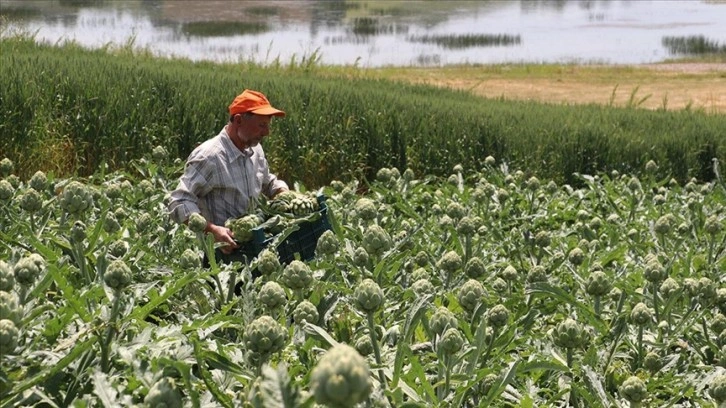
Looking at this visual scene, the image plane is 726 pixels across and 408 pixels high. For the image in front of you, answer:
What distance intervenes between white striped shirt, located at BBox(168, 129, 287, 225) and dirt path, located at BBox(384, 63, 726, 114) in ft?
67.9

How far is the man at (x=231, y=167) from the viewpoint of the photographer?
496 centimetres

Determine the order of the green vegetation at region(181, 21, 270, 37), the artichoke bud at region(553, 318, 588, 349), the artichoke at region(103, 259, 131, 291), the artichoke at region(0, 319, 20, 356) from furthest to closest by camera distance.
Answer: the green vegetation at region(181, 21, 270, 37) → the artichoke bud at region(553, 318, 588, 349) → the artichoke at region(103, 259, 131, 291) → the artichoke at region(0, 319, 20, 356)

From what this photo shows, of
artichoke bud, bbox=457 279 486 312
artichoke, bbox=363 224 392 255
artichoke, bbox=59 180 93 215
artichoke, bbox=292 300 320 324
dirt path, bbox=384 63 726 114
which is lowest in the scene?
dirt path, bbox=384 63 726 114

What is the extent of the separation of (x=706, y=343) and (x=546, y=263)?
4.24ft

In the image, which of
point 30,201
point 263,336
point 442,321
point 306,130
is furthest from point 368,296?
point 306,130

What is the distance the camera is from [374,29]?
45188 millimetres

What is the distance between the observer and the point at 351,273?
3.51 metres

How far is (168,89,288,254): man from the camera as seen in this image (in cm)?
496

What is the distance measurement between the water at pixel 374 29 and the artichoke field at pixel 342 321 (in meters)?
25.0

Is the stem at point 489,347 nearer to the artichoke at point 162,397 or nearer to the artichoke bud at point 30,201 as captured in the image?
the artichoke at point 162,397

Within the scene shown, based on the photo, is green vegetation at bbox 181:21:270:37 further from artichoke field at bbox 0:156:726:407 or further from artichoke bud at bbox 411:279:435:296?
artichoke bud at bbox 411:279:435:296

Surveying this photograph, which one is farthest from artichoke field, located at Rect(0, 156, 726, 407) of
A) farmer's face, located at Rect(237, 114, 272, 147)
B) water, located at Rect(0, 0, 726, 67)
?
water, located at Rect(0, 0, 726, 67)

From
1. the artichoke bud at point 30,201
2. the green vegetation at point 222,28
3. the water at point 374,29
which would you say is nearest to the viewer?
the artichoke bud at point 30,201

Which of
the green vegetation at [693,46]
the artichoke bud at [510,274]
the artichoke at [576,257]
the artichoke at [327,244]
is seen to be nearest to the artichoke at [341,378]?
the artichoke at [327,244]
